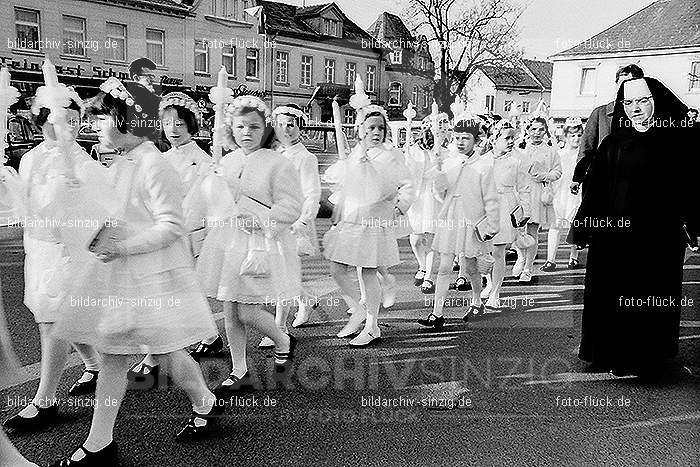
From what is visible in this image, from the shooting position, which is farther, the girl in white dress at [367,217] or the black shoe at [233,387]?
the girl in white dress at [367,217]

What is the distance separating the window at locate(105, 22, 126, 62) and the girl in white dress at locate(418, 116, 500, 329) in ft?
13.7

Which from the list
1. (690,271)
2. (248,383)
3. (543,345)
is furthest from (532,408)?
(690,271)

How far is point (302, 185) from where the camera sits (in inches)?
210

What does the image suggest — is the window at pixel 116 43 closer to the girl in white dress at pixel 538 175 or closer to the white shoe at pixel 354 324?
the white shoe at pixel 354 324

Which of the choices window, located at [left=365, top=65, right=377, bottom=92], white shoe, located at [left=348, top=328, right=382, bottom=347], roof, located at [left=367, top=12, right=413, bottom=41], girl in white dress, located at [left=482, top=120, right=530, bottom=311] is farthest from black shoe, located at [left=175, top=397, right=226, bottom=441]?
roof, located at [left=367, top=12, right=413, bottom=41]

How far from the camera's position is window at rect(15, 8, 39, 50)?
8.58m

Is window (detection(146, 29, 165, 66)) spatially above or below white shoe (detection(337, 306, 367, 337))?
above

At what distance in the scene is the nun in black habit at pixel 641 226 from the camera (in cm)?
468

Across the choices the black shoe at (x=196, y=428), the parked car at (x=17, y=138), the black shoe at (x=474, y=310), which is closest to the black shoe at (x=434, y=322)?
the black shoe at (x=474, y=310)

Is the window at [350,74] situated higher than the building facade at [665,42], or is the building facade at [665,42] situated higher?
the building facade at [665,42]

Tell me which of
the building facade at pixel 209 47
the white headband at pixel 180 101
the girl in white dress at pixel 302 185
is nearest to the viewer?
the white headband at pixel 180 101

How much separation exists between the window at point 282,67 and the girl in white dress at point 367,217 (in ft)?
9.31

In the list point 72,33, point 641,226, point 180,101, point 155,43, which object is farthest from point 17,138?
point 641,226

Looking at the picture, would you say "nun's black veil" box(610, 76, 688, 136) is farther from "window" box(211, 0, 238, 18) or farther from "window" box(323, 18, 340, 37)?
"window" box(323, 18, 340, 37)
